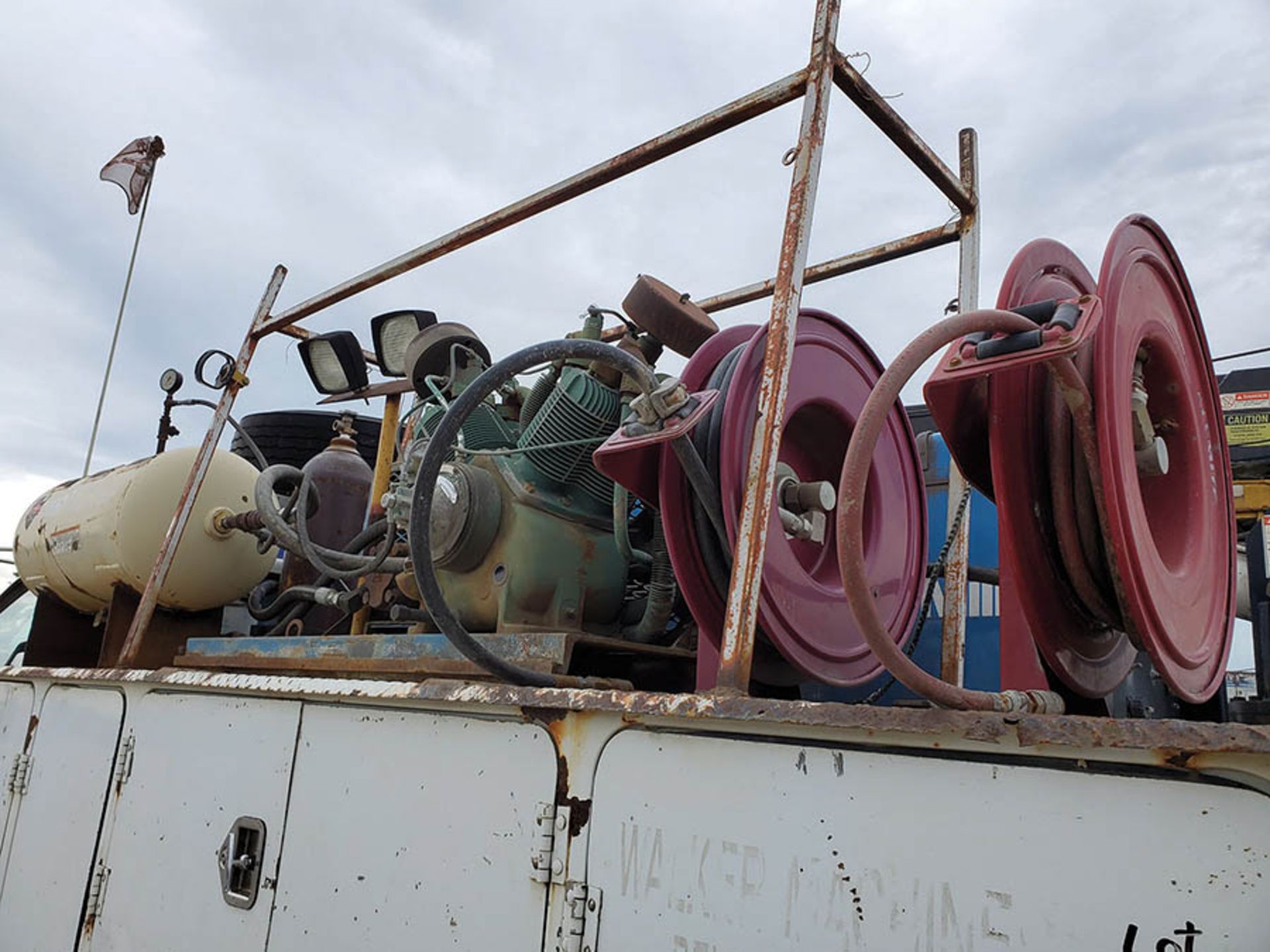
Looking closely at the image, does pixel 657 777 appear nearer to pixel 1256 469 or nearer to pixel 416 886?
pixel 416 886

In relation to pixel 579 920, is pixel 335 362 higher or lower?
higher

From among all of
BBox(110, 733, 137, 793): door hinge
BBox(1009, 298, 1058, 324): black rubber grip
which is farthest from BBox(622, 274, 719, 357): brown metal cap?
BBox(110, 733, 137, 793): door hinge

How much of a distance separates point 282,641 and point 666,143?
1671mm

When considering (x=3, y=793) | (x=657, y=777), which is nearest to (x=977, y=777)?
(x=657, y=777)

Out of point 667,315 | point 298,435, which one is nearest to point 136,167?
point 298,435

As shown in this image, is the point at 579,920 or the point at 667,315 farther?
the point at 667,315

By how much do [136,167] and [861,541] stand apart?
21.8 feet

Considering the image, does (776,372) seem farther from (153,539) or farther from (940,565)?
(153,539)

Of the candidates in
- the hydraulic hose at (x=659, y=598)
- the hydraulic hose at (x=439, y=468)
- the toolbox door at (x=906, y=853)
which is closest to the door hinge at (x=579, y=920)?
the toolbox door at (x=906, y=853)

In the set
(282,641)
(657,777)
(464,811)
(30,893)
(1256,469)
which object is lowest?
(30,893)

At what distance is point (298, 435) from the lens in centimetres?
491

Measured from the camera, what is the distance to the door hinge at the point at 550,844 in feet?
5.51

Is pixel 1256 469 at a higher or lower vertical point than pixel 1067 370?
higher

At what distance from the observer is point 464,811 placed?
1.85 m
